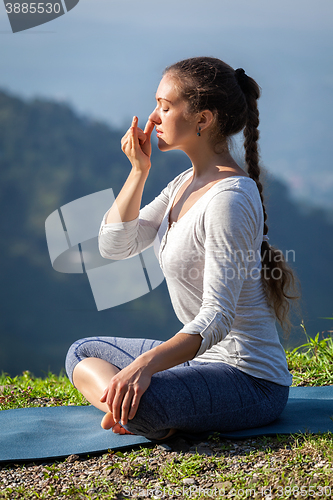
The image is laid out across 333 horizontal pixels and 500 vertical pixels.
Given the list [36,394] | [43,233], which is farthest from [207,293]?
[43,233]

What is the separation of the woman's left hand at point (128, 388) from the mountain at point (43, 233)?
19.2ft

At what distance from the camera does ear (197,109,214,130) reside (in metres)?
1.71

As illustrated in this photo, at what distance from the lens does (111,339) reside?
1.99m

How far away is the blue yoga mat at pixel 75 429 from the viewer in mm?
1620

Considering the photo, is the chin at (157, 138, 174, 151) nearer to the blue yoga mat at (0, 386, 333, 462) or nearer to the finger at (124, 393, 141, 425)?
the finger at (124, 393, 141, 425)

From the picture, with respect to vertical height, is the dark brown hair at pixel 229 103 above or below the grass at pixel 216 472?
above

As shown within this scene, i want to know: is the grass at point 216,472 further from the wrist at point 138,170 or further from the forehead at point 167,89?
the forehead at point 167,89

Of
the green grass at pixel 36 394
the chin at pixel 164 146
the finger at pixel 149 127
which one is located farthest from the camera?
the green grass at pixel 36 394

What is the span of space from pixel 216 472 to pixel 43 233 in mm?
7416

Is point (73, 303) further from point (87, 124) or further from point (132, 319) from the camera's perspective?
point (87, 124)

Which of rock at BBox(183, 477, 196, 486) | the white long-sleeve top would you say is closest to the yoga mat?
rock at BBox(183, 477, 196, 486)

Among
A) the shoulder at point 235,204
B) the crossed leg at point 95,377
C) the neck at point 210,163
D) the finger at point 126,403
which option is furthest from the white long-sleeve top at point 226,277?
the crossed leg at point 95,377

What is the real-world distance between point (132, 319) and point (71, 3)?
4.71 metres

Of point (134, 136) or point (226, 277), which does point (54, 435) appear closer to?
point (226, 277)
